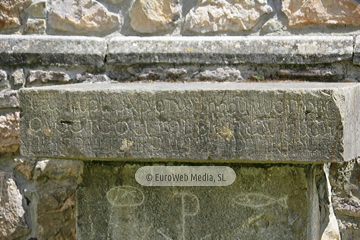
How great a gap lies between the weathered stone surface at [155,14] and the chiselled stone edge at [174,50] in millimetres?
72

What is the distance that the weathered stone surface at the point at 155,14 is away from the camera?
8.60 ft

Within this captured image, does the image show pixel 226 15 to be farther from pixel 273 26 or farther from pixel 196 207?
pixel 196 207

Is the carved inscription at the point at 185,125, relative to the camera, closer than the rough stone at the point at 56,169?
Yes

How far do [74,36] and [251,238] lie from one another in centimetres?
132

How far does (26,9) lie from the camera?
2.69 meters

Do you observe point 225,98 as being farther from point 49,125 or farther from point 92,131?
point 49,125

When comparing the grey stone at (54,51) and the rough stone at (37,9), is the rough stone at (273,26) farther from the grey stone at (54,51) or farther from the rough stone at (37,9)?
the rough stone at (37,9)

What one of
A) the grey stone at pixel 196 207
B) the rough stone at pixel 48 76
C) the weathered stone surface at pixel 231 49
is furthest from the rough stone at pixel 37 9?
the grey stone at pixel 196 207

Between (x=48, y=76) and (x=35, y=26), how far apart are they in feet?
0.90

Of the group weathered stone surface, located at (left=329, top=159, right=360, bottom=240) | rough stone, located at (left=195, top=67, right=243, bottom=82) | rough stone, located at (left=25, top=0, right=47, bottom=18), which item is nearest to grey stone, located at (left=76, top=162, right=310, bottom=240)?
weathered stone surface, located at (left=329, top=159, right=360, bottom=240)

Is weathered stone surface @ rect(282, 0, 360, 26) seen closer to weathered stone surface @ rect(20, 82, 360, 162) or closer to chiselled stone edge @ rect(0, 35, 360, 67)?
chiselled stone edge @ rect(0, 35, 360, 67)

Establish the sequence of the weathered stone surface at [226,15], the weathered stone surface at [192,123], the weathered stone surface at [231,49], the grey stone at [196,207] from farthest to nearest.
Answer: the weathered stone surface at [226,15]
the weathered stone surface at [231,49]
the grey stone at [196,207]
the weathered stone surface at [192,123]

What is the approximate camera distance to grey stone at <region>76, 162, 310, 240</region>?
2078mm

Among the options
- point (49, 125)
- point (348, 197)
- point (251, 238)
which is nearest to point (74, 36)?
point (49, 125)
